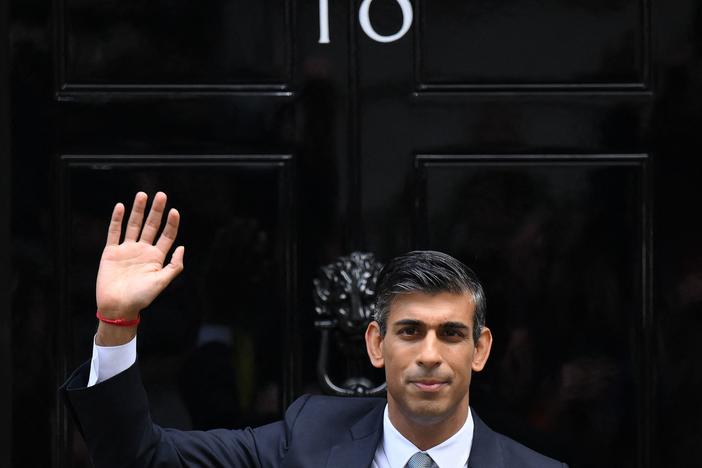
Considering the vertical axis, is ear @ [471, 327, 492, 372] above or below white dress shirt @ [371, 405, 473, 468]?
above

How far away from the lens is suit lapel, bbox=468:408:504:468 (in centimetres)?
392

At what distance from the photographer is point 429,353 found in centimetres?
377

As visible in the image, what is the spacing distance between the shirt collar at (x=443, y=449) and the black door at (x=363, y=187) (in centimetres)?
59

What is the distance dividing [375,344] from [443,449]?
33 cm

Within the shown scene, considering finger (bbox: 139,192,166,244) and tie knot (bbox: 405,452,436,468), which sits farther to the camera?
tie knot (bbox: 405,452,436,468)

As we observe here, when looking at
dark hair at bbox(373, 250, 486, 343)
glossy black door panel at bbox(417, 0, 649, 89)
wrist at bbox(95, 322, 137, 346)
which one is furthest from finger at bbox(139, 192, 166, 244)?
glossy black door panel at bbox(417, 0, 649, 89)

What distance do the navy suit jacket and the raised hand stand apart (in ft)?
Answer: 0.63

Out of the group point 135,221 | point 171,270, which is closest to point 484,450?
point 171,270

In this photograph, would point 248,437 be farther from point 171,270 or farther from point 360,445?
point 171,270

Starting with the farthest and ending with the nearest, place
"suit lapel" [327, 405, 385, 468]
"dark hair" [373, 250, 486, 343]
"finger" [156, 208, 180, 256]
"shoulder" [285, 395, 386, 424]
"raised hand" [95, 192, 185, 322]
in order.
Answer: "shoulder" [285, 395, 386, 424] → "suit lapel" [327, 405, 385, 468] → "dark hair" [373, 250, 486, 343] → "finger" [156, 208, 180, 256] → "raised hand" [95, 192, 185, 322]

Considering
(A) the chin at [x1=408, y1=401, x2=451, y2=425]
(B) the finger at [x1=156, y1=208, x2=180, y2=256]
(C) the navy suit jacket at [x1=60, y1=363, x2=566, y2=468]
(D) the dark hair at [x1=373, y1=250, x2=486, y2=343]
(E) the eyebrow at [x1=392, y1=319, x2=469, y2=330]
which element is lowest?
(C) the navy suit jacket at [x1=60, y1=363, x2=566, y2=468]

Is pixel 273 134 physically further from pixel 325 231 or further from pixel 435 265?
pixel 435 265

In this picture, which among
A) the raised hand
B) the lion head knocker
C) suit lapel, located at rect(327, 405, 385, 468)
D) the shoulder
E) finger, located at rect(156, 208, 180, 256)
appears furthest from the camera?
the lion head knocker

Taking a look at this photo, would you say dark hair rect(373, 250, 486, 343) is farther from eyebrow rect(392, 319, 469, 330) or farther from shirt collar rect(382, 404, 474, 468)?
shirt collar rect(382, 404, 474, 468)
